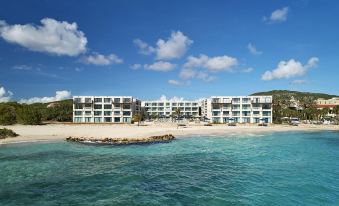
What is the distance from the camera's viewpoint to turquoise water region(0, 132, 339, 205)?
24938 mm

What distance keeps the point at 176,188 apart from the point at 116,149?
88.9ft

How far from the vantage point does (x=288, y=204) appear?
931 inches

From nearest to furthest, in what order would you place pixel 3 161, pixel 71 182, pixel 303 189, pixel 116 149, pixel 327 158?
pixel 303 189 → pixel 71 182 → pixel 3 161 → pixel 327 158 → pixel 116 149

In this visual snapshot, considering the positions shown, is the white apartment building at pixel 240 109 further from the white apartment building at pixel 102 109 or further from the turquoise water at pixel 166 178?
the turquoise water at pixel 166 178

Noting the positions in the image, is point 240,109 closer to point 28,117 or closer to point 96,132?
point 96,132

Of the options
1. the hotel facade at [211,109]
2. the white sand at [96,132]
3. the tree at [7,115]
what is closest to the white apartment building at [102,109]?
the hotel facade at [211,109]

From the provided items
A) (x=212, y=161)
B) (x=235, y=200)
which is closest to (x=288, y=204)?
(x=235, y=200)

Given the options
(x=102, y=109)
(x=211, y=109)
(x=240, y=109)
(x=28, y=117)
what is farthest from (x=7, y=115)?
(x=240, y=109)

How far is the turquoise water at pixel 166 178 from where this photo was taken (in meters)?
24.9

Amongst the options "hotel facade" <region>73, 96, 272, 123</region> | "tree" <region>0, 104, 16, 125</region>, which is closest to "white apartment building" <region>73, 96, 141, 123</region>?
"hotel facade" <region>73, 96, 272, 123</region>

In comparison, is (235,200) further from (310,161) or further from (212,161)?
(310,161)

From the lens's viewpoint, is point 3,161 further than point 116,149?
No

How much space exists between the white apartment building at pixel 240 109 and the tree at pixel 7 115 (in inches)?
3370

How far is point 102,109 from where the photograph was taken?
14888cm
